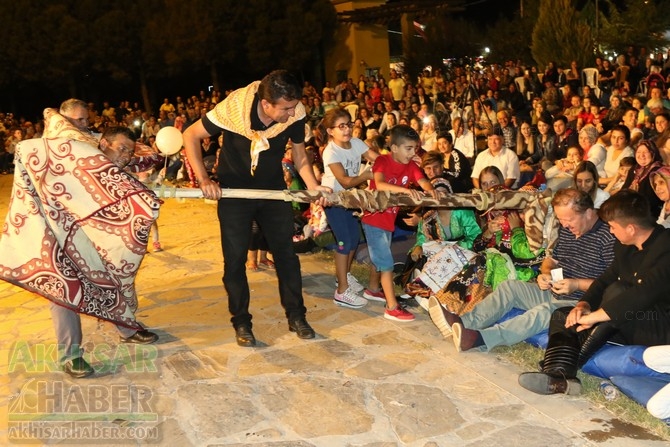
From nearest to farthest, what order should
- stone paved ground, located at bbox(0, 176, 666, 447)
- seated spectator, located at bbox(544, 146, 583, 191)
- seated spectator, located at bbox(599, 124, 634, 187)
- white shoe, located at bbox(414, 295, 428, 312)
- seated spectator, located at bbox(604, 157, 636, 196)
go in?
stone paved ground, located at bbox(0, 176, 666, 447) < white shoe, located at bbox(414, 295, 428, 312) < seated spectator, located at bbox(604, 157, 636, 196) < seated spectator, located at bbox(544, 146, 583, 191) < seated spectator, located at bbox(599, 124, 634, 187)

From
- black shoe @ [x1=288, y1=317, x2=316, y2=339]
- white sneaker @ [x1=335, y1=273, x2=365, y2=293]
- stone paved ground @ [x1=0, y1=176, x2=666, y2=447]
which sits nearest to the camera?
stone paved ground @ [x1=0, y1=176, x2=666, y2=447]

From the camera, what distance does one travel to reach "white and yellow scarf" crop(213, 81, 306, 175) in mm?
4855

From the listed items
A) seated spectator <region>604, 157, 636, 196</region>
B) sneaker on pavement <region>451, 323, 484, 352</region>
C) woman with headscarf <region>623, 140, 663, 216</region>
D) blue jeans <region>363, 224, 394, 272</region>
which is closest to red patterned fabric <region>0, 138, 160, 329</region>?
blue jeans <region>363, 224, 394, 272</region>

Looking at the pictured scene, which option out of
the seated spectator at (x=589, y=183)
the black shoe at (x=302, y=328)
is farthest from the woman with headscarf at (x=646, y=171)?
the black shoe at (x=302, y=328)

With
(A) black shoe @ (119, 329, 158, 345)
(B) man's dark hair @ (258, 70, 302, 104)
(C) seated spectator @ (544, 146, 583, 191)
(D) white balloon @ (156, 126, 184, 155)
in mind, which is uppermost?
(B) man's dark hair @ (258, 70, 302, 104)

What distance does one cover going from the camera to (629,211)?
4.10 m

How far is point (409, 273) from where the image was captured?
20.8 feet

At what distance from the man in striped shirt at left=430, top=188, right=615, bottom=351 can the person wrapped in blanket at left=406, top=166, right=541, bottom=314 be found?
1.14ft

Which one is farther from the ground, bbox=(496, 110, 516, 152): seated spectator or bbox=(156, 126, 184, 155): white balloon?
bbox=(156, 126, 184, 155): white balloon

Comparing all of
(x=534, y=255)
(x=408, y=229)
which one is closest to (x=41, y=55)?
(x=408, y=229)

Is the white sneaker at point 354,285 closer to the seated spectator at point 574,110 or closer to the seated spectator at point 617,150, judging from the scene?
the seated spectator at point 617,150

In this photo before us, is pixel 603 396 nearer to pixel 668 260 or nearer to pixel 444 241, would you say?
pixel 668 260

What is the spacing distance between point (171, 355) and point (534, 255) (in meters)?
2.79

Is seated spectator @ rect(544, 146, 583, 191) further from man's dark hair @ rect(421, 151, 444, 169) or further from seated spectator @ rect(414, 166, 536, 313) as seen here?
seated spectator @ rect(414, 166, 536, 313)
